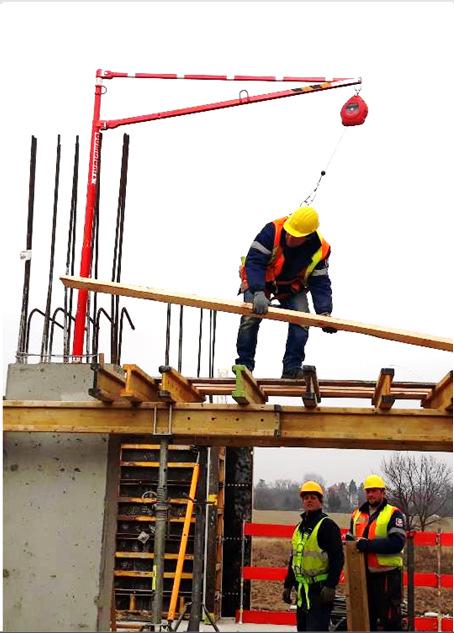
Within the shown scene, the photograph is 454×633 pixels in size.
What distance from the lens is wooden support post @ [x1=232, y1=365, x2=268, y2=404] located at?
324 inches

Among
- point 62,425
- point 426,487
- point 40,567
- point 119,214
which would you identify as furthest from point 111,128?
point 426,487

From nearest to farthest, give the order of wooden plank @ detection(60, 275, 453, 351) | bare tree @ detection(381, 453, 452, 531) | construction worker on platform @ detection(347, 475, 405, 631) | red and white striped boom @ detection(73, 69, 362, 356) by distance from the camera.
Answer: wooden plank @ detection(60, 275, 453, 351), construction worker on platform @ detection(347, 475, 405, 631), red and white striped boom @ detection(73, 69, 362, 356), bare tree @ detection(381, 453, 452, 531)

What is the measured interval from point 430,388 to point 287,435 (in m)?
1.65

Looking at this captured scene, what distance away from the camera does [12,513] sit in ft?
29.0

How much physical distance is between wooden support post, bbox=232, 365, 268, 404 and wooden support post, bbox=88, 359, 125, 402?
3.84 ft

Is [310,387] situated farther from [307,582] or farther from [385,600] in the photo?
[385,600]

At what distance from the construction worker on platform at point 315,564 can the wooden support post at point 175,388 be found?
1.51m

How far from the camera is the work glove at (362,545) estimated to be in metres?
8.92

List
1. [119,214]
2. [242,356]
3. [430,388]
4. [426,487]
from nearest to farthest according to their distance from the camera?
[430,388] < [242,356] < [119,214] < [426,487]

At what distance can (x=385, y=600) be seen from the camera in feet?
29.8

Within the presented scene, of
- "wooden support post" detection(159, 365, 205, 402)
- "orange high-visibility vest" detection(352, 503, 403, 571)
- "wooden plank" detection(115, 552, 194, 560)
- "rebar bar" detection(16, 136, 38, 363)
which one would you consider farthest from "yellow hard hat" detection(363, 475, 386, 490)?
"wooden plank" detection(115, 552, 194, 560)

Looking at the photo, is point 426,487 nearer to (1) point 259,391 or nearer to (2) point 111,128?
(2) point 111,128

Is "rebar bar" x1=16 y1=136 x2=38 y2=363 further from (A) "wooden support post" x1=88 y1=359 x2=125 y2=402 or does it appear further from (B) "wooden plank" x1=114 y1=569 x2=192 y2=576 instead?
(B) "wooden plank" x1=114 y1=569 x2=192 y2=576

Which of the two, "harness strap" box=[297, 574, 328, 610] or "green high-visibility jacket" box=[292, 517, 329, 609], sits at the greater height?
"green high-visibility jacket" box=[292, 517, 329, 609]
